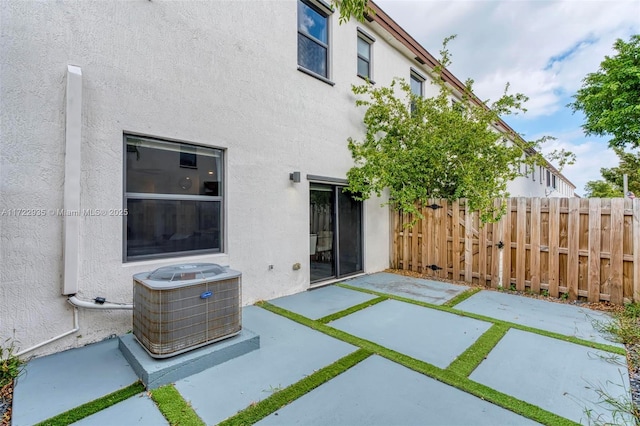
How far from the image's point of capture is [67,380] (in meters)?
2.73

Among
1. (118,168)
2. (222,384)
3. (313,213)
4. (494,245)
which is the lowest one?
(222,384)

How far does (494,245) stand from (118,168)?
6959mm

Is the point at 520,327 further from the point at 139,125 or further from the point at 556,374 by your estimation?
the point at 139,125

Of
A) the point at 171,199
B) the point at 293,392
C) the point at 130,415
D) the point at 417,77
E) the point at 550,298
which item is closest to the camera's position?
the point at 130,415

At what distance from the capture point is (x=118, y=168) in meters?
3.64

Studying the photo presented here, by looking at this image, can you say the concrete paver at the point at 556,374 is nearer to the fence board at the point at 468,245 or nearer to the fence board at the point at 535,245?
the fence board at the point at 535,245

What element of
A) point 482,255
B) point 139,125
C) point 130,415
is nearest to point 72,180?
point 139,125

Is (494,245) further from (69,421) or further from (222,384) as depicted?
(69,421)

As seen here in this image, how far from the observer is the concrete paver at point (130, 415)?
7.18 ft

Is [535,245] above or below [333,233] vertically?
below

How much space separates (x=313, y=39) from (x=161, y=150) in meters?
→ 4.19

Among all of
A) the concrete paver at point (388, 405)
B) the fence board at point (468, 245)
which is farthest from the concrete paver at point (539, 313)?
the concrete paver at point (388, 405)

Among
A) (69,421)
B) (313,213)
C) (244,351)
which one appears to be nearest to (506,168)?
(313,213)

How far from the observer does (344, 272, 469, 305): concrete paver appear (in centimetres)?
561
